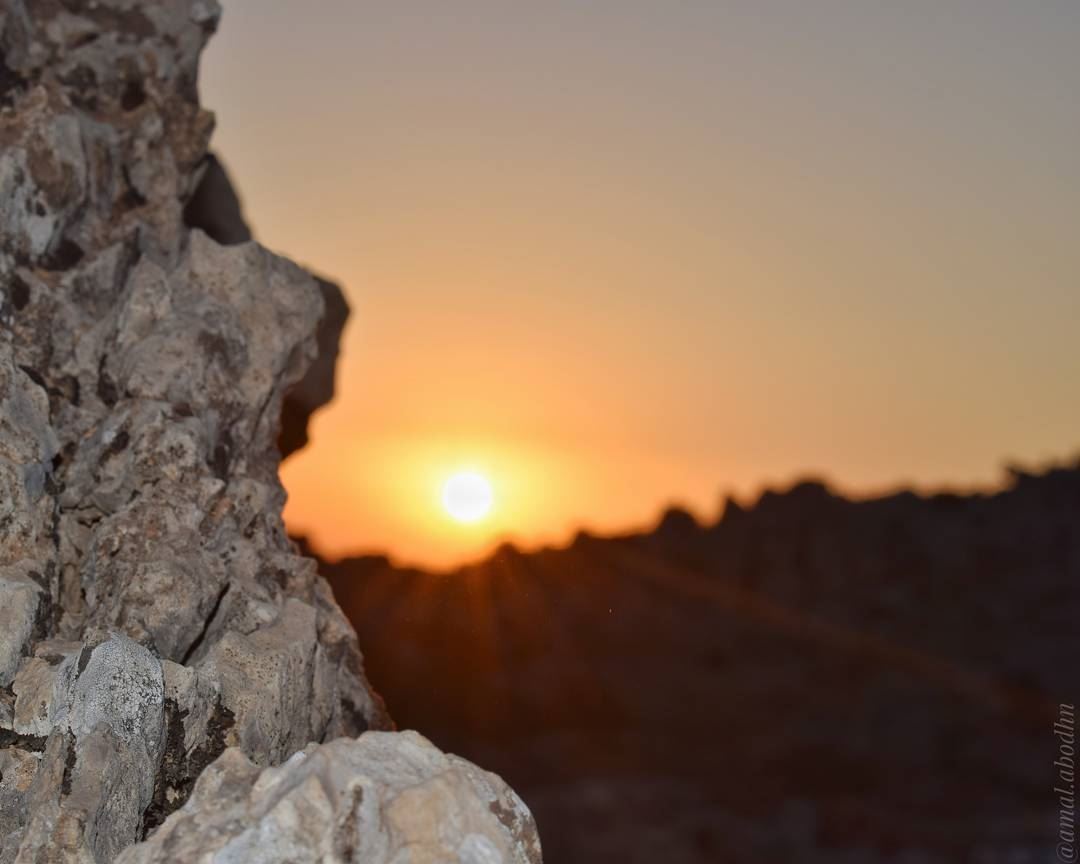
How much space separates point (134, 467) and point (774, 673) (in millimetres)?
69548

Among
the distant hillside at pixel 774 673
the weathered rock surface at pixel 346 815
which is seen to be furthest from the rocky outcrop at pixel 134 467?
the distant hillside at pixel 774 673

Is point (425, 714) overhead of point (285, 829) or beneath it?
beneath

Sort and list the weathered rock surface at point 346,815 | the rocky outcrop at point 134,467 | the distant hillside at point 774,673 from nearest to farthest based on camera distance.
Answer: the weathered rock surface at point 346,815 < the rocky outcrop at point 134,467 < the distant hillside at point 774,673

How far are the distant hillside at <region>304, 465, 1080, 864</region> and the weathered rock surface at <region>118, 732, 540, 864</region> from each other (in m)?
49.6

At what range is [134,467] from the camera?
8.20 m

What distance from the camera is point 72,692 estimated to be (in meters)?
6.27

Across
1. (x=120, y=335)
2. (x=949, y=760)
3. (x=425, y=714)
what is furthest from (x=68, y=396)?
(x=949, y=760)

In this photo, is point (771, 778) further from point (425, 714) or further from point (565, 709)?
point (425, 714)

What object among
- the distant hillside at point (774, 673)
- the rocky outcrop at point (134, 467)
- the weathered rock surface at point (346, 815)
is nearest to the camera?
the weathered rock surface at point (346, 815)

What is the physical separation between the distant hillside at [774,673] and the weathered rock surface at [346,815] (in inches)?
1951

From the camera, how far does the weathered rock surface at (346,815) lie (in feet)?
15.9

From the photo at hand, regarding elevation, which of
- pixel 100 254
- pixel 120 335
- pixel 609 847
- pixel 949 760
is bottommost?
pixel 609 847

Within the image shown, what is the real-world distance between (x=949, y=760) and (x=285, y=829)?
66486 millimetres

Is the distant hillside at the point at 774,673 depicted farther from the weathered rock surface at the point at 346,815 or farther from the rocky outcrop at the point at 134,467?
the weathered rock surface at the point at 346,815
